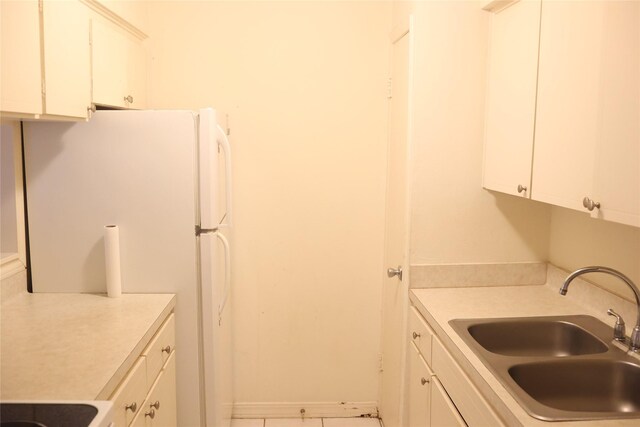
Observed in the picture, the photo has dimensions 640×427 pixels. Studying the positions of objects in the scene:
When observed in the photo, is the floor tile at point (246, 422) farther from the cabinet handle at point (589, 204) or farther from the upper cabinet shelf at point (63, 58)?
the cabinet handle at point (589, 204)

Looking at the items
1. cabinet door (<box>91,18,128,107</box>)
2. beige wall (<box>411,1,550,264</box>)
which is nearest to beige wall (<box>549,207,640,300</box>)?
beige wall (<box>411,1,550,264</box>)

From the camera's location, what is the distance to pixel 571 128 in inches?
68.9

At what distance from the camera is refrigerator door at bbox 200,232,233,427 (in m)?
2.31

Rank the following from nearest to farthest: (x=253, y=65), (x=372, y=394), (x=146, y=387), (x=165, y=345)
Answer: (x=146, y=387)
(x=165, y=345)
(x=253, y=65)
(x=372, y=394)

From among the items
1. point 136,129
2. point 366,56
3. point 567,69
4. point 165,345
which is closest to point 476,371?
point 567,69

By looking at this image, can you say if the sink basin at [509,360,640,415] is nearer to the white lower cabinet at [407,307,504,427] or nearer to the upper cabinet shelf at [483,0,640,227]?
the white lower cabinet at [407,307,504,427]

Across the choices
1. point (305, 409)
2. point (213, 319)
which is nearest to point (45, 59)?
point (213, 319)

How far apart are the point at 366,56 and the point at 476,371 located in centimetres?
191

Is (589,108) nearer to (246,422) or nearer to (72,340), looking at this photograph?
(72,340)

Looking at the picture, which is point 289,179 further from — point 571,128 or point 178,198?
point 571,128

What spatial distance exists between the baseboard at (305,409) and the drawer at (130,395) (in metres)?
1.44

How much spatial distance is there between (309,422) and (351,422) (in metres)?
0.24

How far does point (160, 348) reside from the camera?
205 cm

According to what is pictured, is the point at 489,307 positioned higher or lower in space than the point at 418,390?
higher
